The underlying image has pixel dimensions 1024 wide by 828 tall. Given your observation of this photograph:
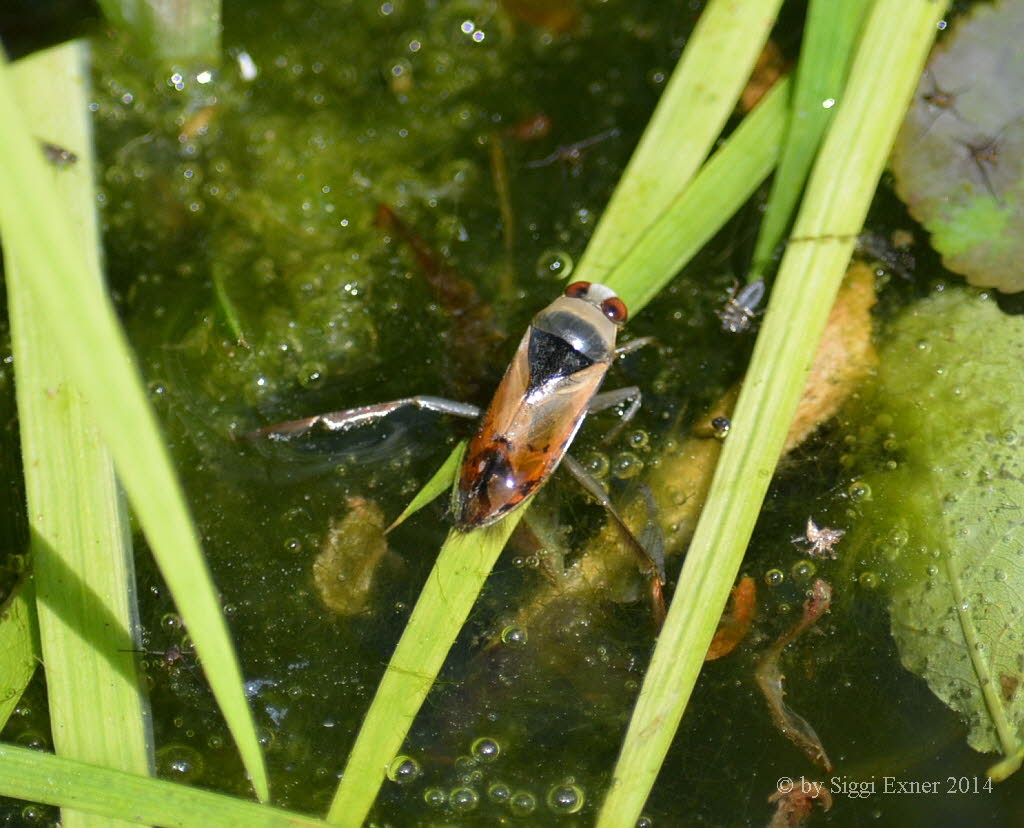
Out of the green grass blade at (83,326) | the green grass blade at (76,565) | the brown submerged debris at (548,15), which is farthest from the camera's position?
the brown submerged debris at (548,15)

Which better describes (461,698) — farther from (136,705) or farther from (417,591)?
(136,705)

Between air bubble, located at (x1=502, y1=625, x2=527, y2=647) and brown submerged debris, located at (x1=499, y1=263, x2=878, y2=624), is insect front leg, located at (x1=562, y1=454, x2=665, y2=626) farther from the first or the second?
air bubble, located at (x1=502, y1=625, x2=527, y2=647)

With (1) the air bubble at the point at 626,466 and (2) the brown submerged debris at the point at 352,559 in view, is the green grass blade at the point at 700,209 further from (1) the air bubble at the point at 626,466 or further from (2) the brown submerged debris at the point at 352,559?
(2) the brown submerged debris at the point at 352,559

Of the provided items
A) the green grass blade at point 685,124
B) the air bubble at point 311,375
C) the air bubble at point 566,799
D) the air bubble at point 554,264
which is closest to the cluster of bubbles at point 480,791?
the air bubble at point 566,799

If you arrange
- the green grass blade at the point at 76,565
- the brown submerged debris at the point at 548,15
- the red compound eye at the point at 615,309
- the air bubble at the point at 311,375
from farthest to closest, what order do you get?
the brown submerged debris at the point at 548,15, the air bubble at the point at 311,375, the red compound eye at the point at 615,309, the green grass blade at the point at 76,565

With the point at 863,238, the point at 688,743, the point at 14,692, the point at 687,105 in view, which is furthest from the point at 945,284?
the point at 14,692

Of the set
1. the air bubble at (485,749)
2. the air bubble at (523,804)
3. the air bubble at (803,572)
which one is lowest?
the air bubble at (523,804)

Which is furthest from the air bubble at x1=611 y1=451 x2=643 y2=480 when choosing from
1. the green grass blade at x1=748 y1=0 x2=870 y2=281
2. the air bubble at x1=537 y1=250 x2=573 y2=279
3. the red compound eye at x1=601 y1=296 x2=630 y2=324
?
the green grass blade at x1=748 y1=0 x2=870 y2=281
